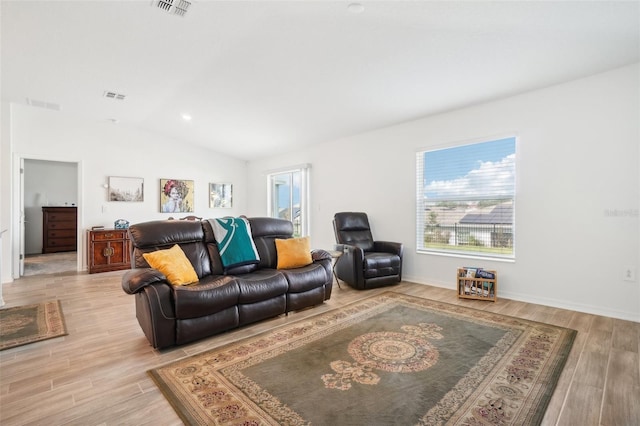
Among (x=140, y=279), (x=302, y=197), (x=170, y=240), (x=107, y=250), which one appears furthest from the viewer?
(x=302, y=197)

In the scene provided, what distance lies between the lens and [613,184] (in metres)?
3.17

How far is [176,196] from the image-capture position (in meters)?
7.03

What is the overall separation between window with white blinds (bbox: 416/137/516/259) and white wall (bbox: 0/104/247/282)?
5.20 meters

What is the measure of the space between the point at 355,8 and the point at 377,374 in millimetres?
2893

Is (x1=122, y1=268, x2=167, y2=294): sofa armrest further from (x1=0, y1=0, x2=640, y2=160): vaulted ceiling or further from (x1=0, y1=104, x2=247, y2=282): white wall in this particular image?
(x1=0, y1=104, x2=247, y2=282): white wall

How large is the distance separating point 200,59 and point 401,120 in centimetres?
298

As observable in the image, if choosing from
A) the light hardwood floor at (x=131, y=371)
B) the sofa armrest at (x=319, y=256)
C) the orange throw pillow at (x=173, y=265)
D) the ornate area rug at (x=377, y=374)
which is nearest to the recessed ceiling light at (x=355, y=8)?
the sofa armrest at (x=319, y=256)

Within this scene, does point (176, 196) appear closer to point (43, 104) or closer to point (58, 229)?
point (43, 104)

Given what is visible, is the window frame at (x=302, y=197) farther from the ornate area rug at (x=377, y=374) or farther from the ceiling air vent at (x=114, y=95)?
the ornate area rug at (x=377, y=374)

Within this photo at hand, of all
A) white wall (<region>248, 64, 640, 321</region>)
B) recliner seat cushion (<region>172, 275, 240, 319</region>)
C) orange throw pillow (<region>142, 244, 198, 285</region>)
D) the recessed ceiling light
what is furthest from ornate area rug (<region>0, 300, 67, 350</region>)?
white wall (<region>248, 64, 640, 321</region>)

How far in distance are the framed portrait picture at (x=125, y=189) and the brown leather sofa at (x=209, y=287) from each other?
13.0 ft

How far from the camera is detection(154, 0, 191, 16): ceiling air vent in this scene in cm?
274

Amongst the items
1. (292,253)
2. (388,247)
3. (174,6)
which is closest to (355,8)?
(174,6)

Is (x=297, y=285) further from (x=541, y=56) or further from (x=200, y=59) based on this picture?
(x=541, y=56)
